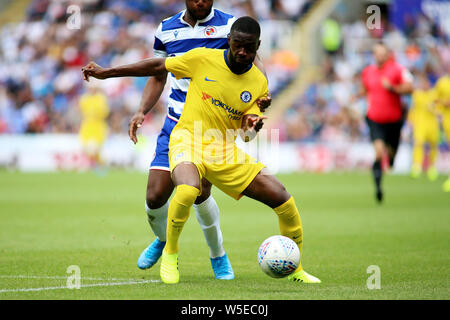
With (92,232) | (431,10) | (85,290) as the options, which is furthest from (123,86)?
(85,290)

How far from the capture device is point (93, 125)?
2552cm

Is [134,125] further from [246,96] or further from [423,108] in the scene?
[423,108]

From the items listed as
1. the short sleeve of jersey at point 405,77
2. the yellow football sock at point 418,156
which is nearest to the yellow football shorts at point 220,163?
the short sleeve of jersey at point 405,77

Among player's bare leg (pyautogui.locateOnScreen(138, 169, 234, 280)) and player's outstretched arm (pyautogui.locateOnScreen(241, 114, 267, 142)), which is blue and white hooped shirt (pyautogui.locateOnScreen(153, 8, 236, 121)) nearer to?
player's bare leg (pyautogui.locateOnScreen(138, 169, 234, 280))

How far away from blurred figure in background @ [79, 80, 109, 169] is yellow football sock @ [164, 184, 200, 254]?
19326 millimetres

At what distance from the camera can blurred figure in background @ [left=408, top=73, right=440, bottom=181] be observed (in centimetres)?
2294

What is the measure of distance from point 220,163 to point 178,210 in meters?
0.56

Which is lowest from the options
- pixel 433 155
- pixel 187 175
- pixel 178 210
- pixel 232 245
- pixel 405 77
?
pixel 232 245

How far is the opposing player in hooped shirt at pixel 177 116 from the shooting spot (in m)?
6.96

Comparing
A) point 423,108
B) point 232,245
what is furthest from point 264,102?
point 423,108

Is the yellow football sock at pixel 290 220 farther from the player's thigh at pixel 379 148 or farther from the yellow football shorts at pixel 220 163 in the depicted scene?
the player's thigh at pixel 379 148

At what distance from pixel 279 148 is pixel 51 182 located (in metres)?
8.98

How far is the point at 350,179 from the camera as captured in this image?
22500mm

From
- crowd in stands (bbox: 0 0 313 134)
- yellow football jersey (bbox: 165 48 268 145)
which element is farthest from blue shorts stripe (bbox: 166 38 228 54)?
crowd in stands (bbox: 0 0 313 134)
